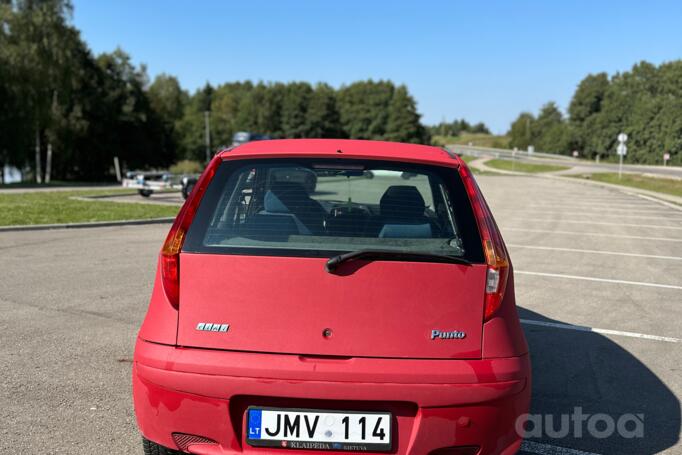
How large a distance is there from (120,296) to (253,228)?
4.57 m

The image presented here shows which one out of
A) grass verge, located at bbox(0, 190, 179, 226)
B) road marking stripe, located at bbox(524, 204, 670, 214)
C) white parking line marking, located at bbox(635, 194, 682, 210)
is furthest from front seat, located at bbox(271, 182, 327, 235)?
white parking line marking, located at bbox(635, 194, 682, 210)

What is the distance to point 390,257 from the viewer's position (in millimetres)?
2715

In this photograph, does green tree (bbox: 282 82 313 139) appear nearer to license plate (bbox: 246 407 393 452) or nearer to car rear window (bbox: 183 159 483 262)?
car rear window (bbox: 183 159 483 262)

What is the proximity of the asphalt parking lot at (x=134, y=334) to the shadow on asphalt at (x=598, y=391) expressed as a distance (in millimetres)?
12

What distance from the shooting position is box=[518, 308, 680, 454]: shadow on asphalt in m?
3.62

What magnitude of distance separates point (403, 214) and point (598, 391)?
2.27m

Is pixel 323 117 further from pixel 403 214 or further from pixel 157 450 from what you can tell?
pixel 157 450

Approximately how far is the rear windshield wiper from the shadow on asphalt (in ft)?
4.92

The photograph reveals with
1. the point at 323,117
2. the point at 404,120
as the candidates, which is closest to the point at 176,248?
the point at 323,117

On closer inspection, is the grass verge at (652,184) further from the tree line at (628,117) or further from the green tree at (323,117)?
the green tree at (323,117)

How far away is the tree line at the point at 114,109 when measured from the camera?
4512cm

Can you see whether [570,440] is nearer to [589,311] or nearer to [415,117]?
[589,311]

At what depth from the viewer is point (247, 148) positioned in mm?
3285

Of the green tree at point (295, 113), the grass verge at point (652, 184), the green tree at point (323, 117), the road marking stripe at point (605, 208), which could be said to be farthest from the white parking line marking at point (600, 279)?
the green tree at point (295, 113)
